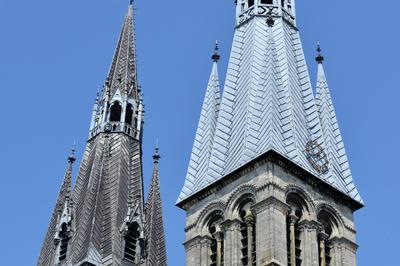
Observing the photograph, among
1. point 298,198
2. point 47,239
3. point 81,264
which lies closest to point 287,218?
point 298,198

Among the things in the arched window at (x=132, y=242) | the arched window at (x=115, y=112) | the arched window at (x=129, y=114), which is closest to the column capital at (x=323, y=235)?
the arched window at (x=132, y=242)

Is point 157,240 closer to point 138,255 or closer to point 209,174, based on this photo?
point 138,255

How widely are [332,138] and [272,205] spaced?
5.34m

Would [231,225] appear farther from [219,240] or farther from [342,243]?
[342,243]

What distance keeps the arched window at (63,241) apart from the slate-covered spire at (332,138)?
1093 cm

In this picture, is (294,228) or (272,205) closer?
(272,205)

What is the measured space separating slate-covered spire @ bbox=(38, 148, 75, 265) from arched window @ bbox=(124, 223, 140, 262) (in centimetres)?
233

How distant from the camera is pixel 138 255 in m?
53.5

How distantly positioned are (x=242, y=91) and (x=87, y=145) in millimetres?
10633

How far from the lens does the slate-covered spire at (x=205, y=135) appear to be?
4866 centimetres

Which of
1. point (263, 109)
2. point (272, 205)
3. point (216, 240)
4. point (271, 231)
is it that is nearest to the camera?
point (271, 231)

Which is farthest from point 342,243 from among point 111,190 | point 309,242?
point 111,190

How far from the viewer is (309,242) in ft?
149

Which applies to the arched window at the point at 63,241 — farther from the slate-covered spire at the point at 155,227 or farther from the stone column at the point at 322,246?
the stone column at the point at 322,246
